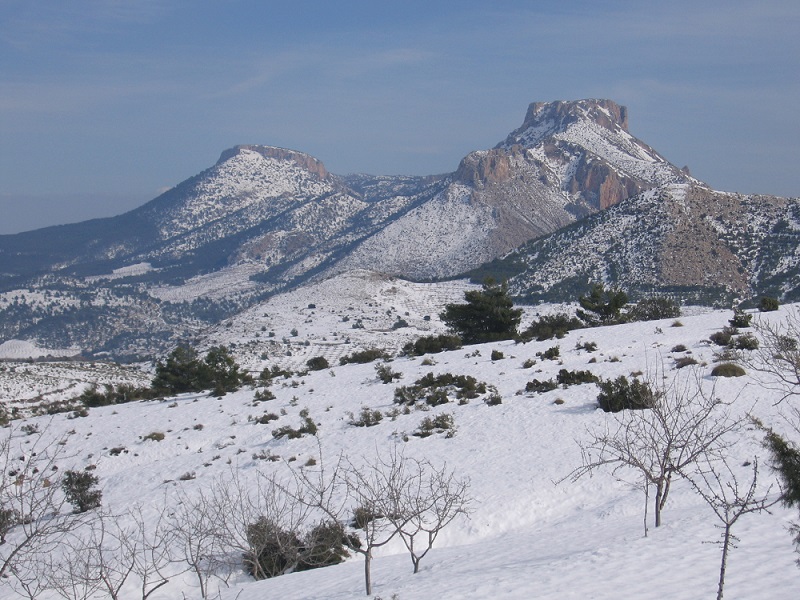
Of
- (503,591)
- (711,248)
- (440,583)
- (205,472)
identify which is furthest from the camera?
(711,248)

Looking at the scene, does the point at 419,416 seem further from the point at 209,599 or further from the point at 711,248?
the point at 711,248

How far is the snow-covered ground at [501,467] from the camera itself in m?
9.78

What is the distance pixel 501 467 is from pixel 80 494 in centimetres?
1051

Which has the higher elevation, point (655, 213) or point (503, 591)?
point (655, 213)

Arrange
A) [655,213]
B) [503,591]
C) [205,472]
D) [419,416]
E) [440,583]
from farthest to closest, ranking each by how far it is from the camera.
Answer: [655,213]
[419,416]
[205,472]
[440,583]
[503,591]

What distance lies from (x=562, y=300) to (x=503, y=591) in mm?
85071

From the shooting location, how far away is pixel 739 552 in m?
9.95

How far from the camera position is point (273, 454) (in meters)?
18.9

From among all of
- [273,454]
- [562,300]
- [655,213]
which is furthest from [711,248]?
[273,454]

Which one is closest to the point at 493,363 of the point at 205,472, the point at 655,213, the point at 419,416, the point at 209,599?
the point at 419,416

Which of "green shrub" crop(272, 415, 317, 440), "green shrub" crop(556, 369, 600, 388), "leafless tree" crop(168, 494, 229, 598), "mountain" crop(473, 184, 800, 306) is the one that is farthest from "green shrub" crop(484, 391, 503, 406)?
"mountain" crop(473, 184, 800, 306)

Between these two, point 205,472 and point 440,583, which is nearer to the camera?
point 440,583

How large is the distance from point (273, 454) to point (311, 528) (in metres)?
4.98

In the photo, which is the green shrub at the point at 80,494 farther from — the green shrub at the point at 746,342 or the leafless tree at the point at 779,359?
the green shrub at the point at 746,342
